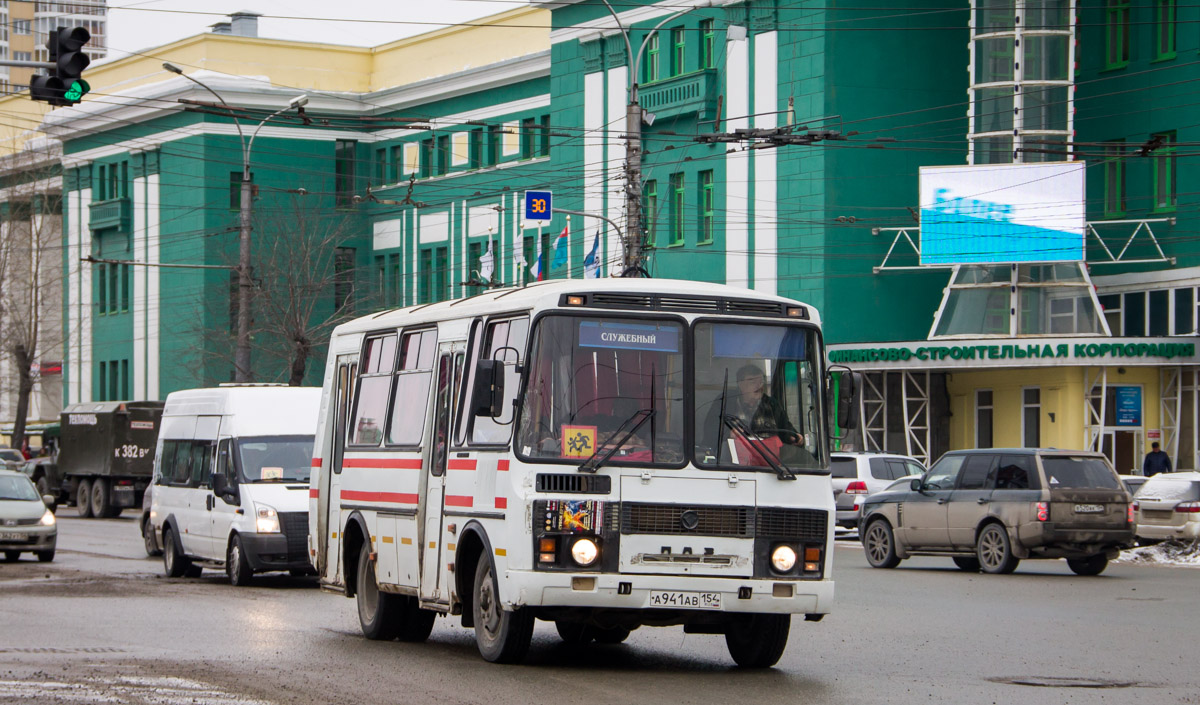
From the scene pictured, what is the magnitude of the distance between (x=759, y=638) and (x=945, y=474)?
13.3 meters

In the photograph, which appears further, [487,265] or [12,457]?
[487,265]

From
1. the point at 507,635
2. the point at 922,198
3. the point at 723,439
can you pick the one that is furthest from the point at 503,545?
the point at 922,198

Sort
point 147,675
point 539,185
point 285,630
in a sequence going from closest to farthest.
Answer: point 147,675 → point 285,630 → point 539,185

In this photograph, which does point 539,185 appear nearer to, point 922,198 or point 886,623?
point 922,198

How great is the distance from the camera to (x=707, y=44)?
53281 millimetres

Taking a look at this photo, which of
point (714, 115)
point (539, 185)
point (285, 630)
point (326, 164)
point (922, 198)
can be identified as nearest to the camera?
point (285, 630)

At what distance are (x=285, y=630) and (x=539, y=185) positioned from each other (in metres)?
45.9

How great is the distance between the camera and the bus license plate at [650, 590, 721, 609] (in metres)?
12.7

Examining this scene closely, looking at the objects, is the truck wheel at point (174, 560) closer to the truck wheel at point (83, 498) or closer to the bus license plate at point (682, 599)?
the bus license plate at point (682, 599)

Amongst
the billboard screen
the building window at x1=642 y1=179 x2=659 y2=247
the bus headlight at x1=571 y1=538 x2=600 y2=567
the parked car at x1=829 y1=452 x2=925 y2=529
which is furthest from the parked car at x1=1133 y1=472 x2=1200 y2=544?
the building window at x1=642 y1=179 x2=659 y2=247

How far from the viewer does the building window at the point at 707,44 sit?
174ft

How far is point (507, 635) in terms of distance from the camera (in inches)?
517

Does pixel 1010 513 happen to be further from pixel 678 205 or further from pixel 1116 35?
pixel 678 205

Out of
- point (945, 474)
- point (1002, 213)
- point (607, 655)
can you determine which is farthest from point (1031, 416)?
point (607, 655)
